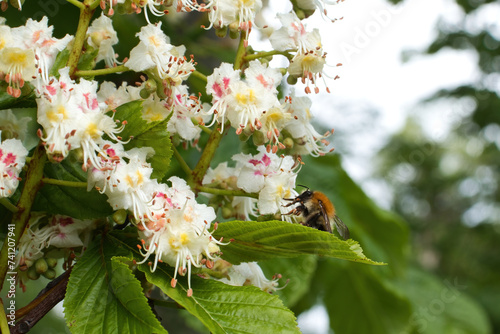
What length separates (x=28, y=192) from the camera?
3.39 feet

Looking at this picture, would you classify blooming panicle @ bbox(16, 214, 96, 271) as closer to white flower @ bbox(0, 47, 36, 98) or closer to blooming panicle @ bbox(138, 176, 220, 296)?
blooming panicle @ bbox(138, 176, 220, 296)

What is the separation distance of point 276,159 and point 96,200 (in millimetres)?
384

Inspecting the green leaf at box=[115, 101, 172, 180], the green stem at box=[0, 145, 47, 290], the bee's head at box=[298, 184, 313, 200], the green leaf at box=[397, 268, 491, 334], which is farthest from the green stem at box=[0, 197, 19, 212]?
the green leaf at box=[397, 268, 491, 334]

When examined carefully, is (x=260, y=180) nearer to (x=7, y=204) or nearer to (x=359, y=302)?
(x=7, y=204)

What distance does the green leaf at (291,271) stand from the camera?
1794mm

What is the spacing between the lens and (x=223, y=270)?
1.17 meters

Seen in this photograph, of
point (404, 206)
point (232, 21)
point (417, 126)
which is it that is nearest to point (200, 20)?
point (232, 21)

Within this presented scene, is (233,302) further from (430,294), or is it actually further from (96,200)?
(430,294)

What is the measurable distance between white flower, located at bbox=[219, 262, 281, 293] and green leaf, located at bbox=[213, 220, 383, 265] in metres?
0.10

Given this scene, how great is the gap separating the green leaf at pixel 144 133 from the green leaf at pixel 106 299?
7.9 inches

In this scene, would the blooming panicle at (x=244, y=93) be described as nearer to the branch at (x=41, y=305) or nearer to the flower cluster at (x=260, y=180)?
the flower cluster at (x=260, y=180)

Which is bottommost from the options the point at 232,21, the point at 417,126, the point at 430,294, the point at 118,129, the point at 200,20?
the point at 417,126

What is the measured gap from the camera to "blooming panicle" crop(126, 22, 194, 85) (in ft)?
3.57

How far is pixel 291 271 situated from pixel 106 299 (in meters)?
0.93
